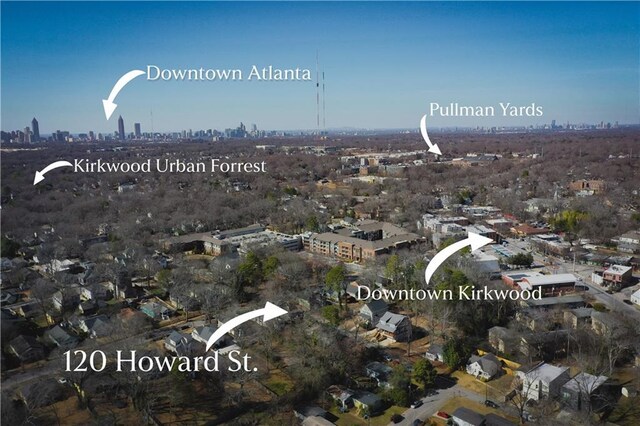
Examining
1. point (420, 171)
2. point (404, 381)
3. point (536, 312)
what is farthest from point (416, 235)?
point (420, 171)

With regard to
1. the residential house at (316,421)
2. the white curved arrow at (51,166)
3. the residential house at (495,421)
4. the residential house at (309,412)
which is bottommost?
the residential house at (309,412)

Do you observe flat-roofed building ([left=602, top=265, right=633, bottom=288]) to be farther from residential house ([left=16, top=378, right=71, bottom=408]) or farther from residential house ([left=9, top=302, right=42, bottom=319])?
residential house ([left=9, top=302, right=42, bottom=319])

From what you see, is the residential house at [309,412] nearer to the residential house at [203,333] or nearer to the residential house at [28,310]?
the residential house at [203,333]

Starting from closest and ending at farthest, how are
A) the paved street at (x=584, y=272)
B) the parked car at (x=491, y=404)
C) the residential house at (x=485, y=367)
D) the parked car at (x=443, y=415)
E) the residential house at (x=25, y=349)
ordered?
1. the parked car at (x=443, y=415)
2. the parked car at (x=491, y=404)
3. the residential house at (x=485, y=367)
4. the residential house at (x=25, y=349)
5. the paved street at (x=584, y=272)

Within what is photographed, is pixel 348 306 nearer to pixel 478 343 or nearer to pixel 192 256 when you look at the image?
pixel 478 343

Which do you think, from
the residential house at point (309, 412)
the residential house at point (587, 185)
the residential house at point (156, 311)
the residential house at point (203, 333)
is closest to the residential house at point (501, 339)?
the residential house at point (309, 412)

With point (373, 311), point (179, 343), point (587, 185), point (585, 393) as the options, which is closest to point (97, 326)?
point (179, 343)
